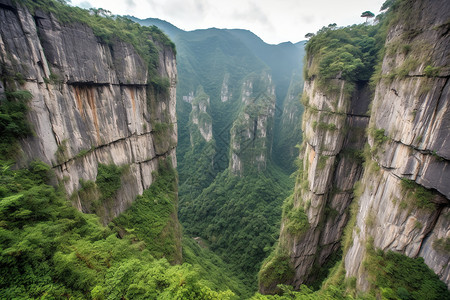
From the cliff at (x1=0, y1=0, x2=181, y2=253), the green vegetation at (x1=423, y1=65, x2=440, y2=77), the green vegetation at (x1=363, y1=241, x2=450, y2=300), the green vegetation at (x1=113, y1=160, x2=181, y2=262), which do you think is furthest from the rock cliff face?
the green vegetation at (x1=423, y1=65, x2=440, y2=77)

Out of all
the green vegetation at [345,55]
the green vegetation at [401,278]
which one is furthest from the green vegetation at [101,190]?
the green vegetation at [345,55]

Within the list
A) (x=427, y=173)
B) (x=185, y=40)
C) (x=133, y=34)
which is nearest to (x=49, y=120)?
(x=133, y=34)

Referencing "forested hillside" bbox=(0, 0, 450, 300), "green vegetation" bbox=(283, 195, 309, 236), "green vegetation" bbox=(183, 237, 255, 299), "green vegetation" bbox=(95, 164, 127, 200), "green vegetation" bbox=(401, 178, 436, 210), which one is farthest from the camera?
"green vegetation" bbox=(183, 237, 255, 299)

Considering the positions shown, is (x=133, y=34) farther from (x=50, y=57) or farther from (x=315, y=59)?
(x=315, y=59)

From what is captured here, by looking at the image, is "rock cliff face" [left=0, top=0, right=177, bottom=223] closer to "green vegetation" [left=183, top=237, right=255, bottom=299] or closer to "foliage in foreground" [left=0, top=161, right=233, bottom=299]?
"foliage in foreground" [left=0, top=161, right=233, bottom=299]

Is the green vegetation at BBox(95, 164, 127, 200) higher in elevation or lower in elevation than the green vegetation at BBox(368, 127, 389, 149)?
lower

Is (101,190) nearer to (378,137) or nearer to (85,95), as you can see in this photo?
(85,95)

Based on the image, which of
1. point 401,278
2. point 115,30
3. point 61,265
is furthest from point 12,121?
point 401,278
